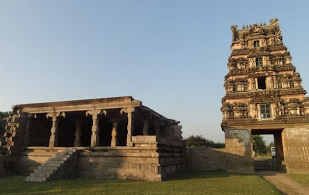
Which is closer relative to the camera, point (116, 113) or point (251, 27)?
point (116, 113)

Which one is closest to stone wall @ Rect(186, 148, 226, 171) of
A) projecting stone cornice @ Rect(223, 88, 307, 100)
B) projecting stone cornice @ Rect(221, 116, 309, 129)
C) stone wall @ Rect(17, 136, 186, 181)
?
projecting stone cornice @ Rect(221, 116, 309, 129)

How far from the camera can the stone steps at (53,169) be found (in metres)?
11.9

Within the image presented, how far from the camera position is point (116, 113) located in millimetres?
18375

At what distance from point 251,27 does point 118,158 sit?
776 inches

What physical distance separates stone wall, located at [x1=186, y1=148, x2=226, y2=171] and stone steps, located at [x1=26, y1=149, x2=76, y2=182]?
Result: 1041 cm

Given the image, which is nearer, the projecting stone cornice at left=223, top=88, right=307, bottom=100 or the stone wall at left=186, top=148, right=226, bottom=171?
the stone wall at left=186, top=148, right=226, bottom=171

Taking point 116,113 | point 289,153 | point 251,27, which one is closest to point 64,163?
point 116,113

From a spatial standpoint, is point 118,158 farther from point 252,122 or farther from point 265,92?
point 265,92

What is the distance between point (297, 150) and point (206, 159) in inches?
291

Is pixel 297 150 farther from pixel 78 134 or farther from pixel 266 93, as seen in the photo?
pixel 78 134

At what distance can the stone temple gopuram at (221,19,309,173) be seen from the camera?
18406 millimetres

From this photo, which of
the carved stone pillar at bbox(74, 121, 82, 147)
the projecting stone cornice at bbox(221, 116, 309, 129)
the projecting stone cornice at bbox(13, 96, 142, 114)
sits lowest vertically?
the carved stone pillar at bbox(74, 121, 82, 147)

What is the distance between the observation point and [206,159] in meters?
19.7

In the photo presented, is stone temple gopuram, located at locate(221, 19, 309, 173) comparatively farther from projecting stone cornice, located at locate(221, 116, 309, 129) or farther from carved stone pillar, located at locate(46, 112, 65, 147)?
carved stone pillar, located at locate(46, 112, 65, 147)
